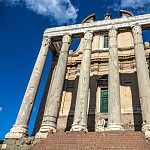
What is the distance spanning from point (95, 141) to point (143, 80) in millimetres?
5080

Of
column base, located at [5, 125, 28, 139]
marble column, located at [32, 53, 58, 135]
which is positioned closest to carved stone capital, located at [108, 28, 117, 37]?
marble column, located at [32, 53, 58, 135]

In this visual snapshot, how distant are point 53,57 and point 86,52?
225 inches

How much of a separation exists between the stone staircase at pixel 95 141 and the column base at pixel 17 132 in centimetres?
167

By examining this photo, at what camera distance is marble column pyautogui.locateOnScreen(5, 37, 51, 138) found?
493 inches

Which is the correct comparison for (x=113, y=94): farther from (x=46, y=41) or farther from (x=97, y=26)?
(x=46, y=41)

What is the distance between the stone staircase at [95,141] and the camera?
9.67m

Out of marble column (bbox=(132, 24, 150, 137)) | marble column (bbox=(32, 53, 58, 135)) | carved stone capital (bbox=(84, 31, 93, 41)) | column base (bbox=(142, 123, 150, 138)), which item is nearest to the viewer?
column base (bbox=(142, 123, 150, 138))

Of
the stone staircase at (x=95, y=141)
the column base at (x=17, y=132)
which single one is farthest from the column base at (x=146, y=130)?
the column base at (x=17, y=132)

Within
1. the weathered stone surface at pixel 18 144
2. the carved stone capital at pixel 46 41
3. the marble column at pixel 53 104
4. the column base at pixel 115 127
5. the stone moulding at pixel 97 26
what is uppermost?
the stone moulding at pixel 97 26

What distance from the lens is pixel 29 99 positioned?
46.0 feet

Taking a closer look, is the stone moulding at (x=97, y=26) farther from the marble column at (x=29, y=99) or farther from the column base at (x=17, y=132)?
the column base at (x=17, y=132)

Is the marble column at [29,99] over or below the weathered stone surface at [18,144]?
over

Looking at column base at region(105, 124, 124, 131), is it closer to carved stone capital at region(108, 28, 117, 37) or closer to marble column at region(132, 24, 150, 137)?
marble column at region(132, 24, 150, 137)

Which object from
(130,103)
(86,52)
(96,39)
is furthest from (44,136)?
(96,39)
